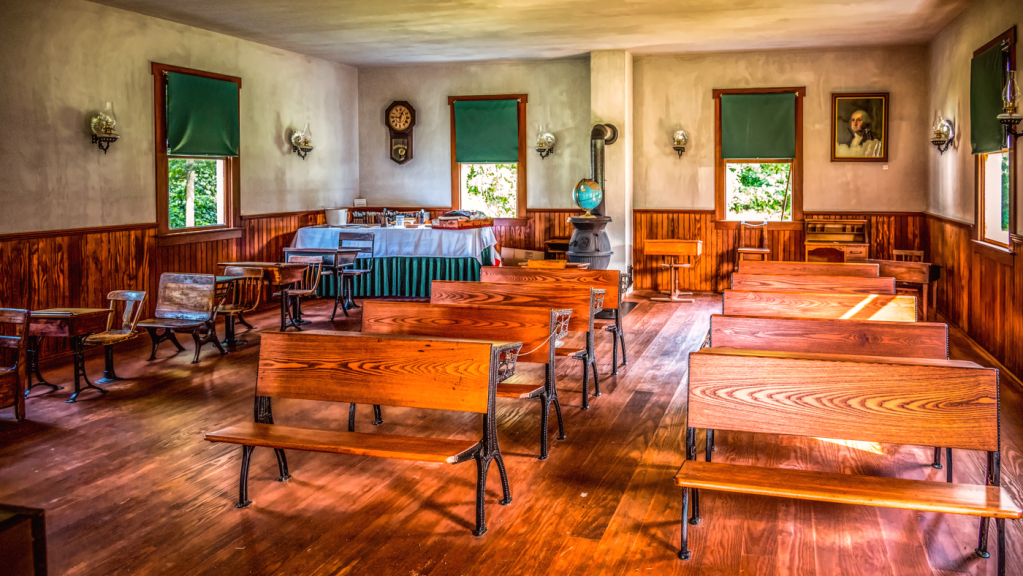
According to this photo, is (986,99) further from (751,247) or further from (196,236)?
(196,236)

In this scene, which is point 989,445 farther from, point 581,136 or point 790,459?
point 581,136

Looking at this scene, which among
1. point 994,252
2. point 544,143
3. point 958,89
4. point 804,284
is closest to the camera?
point 804,284

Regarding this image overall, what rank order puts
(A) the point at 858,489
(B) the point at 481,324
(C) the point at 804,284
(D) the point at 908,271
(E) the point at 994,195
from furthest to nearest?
(D) the point at 908,271 → (E) the point at 994,195 → (C) the point at 804,284 → (B) the point at 481,324 → (A) the point at 858,489

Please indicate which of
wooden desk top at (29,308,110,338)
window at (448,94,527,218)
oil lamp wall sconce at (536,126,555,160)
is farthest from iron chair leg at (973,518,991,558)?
window at (448,94,527,218)

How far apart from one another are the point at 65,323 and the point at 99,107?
2.94 m

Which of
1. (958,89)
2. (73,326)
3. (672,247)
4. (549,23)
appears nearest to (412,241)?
(549,23)

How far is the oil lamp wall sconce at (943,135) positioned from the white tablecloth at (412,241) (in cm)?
542

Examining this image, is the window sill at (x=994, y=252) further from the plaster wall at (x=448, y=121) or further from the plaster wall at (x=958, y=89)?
the plaster wall at (x=448, y=121)

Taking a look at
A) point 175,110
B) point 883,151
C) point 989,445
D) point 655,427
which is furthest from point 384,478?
point 883,151

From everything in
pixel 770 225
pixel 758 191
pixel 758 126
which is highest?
pixel 758 126

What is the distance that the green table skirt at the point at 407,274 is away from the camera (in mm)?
10570

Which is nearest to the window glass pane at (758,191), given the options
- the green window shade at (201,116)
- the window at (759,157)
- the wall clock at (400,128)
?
the window at (759,157)

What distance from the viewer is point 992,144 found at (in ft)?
23.5

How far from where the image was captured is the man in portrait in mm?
10938
